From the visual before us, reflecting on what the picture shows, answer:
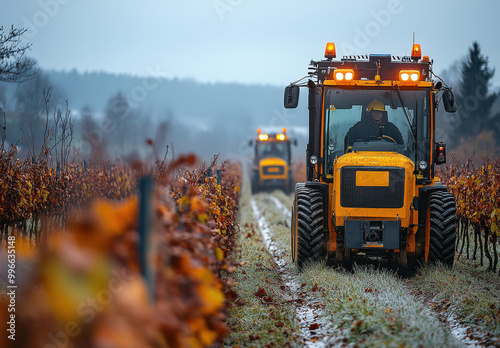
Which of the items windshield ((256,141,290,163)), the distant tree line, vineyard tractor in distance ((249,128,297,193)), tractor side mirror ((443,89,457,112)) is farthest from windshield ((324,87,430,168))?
the distant tree line

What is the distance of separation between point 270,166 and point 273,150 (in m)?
1.10

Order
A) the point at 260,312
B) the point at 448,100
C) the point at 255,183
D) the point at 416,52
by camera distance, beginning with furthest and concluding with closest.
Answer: the point at 255,183 < the point at 416,52 < the point at 448,100 < the point at 260,312

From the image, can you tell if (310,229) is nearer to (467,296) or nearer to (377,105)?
(377,105)

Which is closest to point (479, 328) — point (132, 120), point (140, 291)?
point (140, 291)

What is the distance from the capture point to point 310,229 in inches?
307

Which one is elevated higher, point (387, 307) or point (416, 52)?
point (416, 52)

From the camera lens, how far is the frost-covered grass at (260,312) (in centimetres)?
530

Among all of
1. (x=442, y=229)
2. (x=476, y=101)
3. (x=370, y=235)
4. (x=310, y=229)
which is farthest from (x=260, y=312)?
(x=476, y=101)

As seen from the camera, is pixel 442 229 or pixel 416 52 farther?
pixel 416 52

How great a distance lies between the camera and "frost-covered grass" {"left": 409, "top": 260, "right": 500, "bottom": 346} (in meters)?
5.36

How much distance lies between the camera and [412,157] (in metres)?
7.90

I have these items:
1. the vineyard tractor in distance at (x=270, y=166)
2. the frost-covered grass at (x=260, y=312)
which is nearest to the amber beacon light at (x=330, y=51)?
the frost-covered grass at (x=260, y=312)

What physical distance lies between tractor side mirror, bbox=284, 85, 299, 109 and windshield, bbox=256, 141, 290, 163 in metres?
18.0

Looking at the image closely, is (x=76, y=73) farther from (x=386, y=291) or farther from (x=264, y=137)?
(x=386, y=291)
